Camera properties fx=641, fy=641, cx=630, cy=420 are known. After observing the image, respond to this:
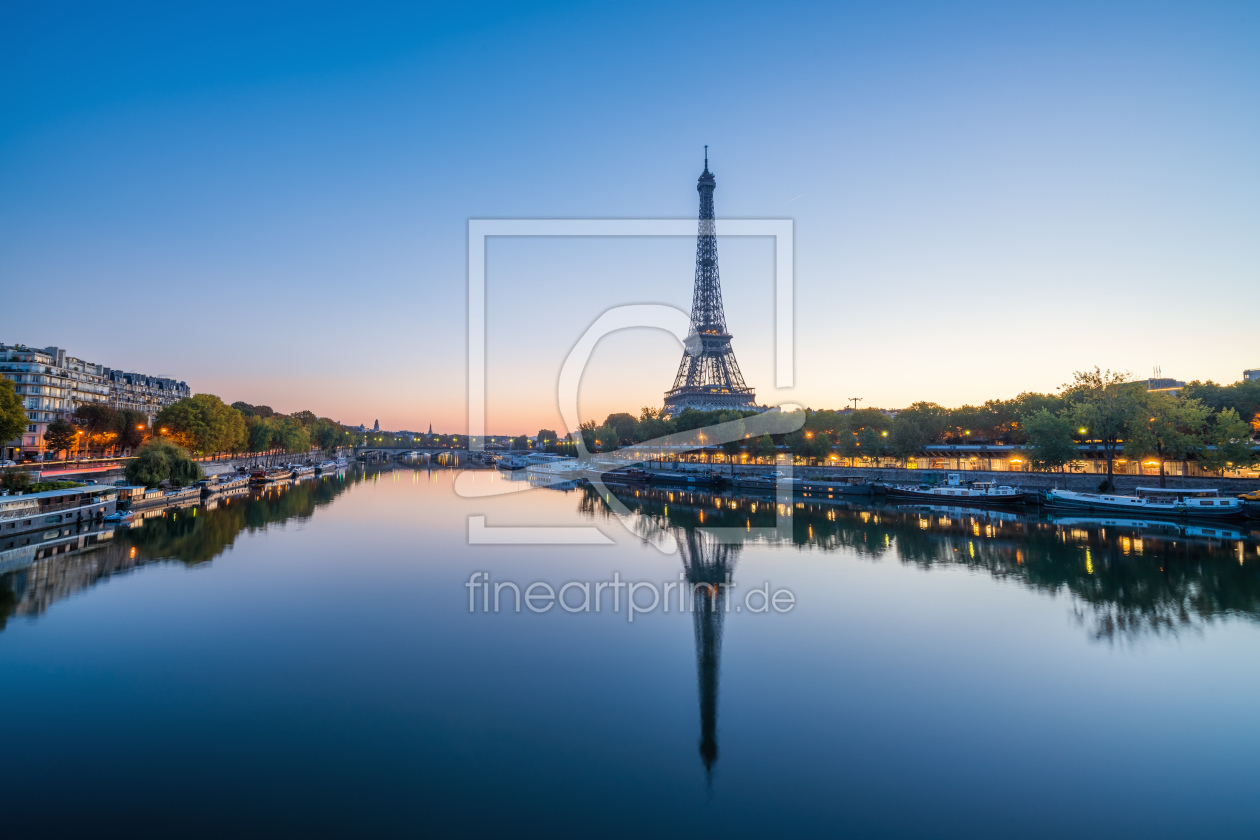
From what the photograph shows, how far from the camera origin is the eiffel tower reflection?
9047 mm

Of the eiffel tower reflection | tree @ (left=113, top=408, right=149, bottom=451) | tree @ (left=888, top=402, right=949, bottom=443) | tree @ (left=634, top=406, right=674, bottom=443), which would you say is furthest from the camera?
tree @ (left=634, top=406, right=674, bottom=443)

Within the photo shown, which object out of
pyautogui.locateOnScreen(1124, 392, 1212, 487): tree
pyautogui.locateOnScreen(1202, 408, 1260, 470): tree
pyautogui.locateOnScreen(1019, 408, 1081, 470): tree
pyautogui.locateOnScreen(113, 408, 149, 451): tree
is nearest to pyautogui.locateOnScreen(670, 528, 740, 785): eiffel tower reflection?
pyautogui.locateOnScreen(1019, 408, 1081, 470): tree

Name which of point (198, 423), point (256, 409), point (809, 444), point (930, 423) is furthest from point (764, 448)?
point (256, 409)

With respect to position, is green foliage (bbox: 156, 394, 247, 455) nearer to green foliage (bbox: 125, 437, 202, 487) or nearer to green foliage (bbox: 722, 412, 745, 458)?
green foliage (bbox: 125, 437, 202, 487)

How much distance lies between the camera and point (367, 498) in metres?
43.3

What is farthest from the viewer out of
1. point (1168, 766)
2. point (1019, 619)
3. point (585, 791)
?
point (1019, 619)

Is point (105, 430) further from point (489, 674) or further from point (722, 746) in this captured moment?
point (722, 746)

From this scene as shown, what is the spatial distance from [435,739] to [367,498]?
38053mm

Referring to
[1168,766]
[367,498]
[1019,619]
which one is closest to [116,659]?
[1168,766]

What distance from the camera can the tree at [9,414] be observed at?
2897cm

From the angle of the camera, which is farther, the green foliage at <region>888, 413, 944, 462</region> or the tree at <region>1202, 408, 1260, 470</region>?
the green foliage at <region>888, 413, 944, 462</region>

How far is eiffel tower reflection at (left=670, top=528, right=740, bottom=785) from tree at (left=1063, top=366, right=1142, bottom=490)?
2309 cm

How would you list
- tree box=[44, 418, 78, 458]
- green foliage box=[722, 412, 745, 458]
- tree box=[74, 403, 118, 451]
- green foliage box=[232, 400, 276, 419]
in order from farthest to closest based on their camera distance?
green foliage box=[232, 400, 276, 419] < green foliage box=[722, 412, 745, 458] < tree box=[74, 403, 118, 451] < tree box=[44, 418, 78, 458]

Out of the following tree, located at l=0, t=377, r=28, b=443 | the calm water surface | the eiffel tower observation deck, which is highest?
the eiffel tower observation deck
